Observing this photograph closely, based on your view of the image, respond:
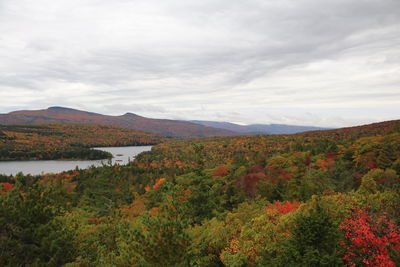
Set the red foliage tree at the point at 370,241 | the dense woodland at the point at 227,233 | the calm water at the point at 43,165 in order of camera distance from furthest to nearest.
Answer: the calm water at the point at 43,165, the dense woodland at the point at 227,233, the red foliage tree at the point at 370,241

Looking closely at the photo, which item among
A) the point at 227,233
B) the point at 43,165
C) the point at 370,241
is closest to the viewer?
the point at 370,241

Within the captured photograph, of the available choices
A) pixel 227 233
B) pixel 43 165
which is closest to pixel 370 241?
pixel 227 233

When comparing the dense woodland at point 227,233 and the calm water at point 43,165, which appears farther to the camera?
the calm water at point 43,165

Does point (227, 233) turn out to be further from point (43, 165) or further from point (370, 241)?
point (43, 165)

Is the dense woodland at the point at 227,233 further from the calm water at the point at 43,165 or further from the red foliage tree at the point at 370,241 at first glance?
the calm water at the point at 43,165

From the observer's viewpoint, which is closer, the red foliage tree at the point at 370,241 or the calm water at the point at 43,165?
the red foliage tree at the point at 370,241

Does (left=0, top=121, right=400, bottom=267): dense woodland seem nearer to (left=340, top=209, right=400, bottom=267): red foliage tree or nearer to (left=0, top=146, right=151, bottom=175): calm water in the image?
(left=340, top=209, right=400, bottom=267): red foliage tree

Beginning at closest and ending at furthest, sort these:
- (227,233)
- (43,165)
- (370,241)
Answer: (370,241), (227,233), (43,165)

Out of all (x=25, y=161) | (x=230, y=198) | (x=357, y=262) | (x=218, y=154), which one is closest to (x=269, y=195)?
(x=230, y=198)

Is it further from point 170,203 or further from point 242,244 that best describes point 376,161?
point 170,203

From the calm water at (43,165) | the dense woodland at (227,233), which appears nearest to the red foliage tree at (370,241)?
the dense woodland at (227,233)

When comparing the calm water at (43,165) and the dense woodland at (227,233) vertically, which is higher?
the dense woodland at (227,233)

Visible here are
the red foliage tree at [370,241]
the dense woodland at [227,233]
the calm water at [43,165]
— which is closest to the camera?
the red foliage tree at [370,241]

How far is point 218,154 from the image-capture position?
14075 cm
